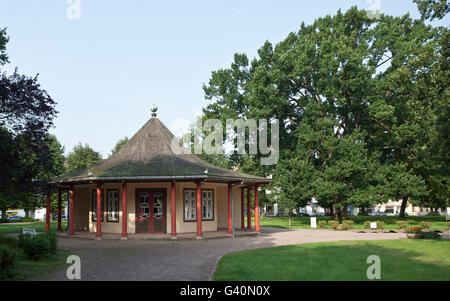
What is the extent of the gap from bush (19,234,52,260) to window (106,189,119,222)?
29.7 ft

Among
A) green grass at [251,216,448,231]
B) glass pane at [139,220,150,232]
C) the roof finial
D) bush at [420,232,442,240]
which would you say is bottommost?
green grass at [251,216,448,231]

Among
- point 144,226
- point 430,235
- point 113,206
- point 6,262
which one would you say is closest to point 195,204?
point 144,226

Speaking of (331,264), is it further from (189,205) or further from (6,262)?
(189,205)

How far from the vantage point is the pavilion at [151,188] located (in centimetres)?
1978

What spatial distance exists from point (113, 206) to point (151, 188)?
104 inches

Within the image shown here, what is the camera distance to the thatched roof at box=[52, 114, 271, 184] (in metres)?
19.4

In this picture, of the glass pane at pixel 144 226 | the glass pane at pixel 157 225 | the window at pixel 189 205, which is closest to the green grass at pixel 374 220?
the window at pixel 189 205

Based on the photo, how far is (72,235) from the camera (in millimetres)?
21844

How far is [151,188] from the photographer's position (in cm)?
2208

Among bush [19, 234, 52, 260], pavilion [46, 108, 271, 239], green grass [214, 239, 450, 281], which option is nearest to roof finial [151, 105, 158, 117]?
pavilion [46, 108, 271, 239]

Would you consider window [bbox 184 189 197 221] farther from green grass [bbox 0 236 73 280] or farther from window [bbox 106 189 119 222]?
green grass [bbox 0 236 73 280]

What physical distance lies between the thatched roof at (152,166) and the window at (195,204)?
1.70m
